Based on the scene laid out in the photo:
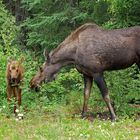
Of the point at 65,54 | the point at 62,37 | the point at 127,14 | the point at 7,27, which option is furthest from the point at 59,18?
the point at 65,54

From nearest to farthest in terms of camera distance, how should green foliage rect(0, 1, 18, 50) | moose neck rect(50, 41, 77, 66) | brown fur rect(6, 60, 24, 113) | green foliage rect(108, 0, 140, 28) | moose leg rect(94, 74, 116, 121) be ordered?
moose leg rect(94, 74, 116, 121)
brown fur rect(6, 60, 24, 113)
moose neck rect(50, 41, 77, 66)
green foliage rect(108, 0, 140, 28)
green foliage rect(0, 1, 18, 50)

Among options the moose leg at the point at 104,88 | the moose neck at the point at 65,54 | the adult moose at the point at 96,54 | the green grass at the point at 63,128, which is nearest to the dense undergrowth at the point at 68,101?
the green grass at the point at 63,128

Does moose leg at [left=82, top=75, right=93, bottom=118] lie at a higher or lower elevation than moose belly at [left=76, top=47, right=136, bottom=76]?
lower

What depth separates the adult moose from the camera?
12.1 meters

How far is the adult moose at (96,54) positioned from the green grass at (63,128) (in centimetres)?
99

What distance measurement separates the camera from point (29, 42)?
1975 centimetres

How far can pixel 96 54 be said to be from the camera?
12.2 meters

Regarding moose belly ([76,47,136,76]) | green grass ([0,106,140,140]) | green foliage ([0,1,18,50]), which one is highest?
moose belly ([76,47,136,76])

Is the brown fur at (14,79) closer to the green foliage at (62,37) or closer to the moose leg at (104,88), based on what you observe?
the green foliage at (62,37)

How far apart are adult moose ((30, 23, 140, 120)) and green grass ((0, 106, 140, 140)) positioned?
38.9 inches

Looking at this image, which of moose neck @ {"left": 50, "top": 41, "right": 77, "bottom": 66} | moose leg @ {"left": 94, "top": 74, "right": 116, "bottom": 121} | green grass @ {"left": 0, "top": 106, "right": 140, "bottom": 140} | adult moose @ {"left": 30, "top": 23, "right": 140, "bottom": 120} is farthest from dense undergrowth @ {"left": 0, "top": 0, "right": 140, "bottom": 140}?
moose neck @ {"left": 50, "top": 41, "right": 77, "bottom": 66}

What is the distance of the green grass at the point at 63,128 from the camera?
9.28 meters

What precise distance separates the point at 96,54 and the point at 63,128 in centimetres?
274

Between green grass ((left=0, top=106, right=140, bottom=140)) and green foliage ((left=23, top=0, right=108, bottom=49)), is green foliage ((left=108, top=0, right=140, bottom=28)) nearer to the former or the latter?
green foliage ((left=23, top=0, right=108, bottom=49))
